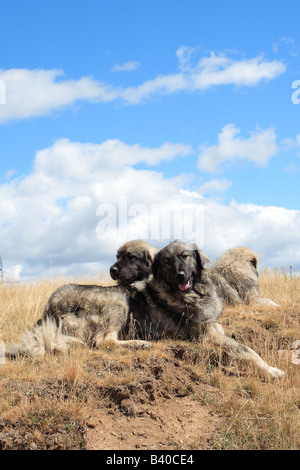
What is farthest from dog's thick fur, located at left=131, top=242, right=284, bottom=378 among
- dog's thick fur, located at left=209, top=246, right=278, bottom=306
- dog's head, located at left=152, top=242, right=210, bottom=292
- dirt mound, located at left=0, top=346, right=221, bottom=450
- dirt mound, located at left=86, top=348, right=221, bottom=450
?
dog's thick fur, located at left=209, top=246, right=278, bottom=306

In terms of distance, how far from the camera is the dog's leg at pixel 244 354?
6.05 m

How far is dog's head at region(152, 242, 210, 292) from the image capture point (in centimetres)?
705

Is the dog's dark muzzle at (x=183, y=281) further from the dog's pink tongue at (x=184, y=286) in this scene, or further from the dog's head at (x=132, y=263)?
the dog's head at (x=132, y=263)

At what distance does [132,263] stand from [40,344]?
2.51 metres

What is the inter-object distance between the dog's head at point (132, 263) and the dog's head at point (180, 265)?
0.95m

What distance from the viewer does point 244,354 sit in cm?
621

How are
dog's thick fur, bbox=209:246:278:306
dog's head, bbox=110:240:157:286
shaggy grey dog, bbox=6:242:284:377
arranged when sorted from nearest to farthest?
shaggy grey dog, bbox=6:242:284:377 → dog's head, bbox=110:240:157:286 → dog's thick fur, bbox=209:246:278:306

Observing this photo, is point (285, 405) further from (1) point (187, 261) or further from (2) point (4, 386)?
(2) point (4, 386)

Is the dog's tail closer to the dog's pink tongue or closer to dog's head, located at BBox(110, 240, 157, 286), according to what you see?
the dog's pink tongue

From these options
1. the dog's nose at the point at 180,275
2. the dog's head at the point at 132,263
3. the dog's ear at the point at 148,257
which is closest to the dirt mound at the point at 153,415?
the dog's nose at the point at 180,275

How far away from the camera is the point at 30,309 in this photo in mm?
9047

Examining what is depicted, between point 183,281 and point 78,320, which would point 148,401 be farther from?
point 183,281

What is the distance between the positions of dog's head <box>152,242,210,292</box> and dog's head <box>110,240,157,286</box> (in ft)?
3.13
